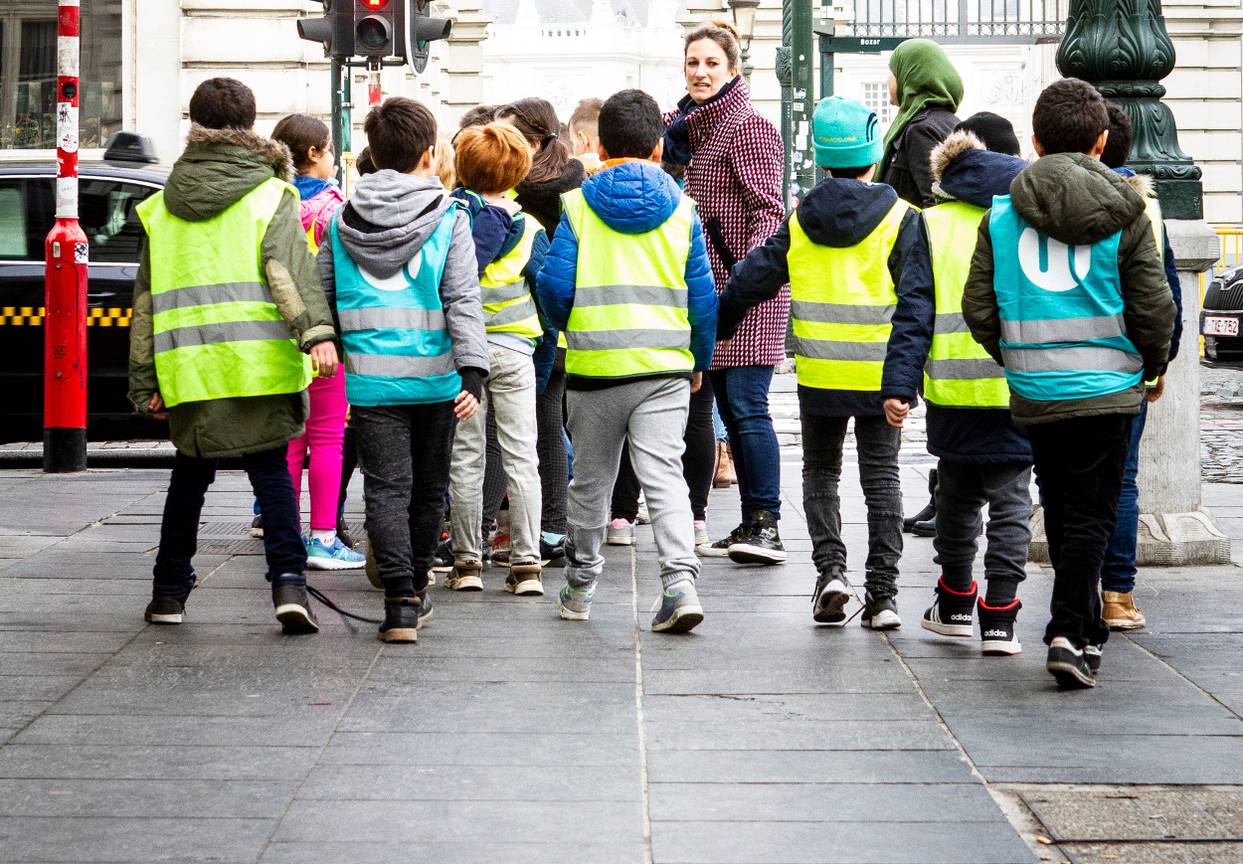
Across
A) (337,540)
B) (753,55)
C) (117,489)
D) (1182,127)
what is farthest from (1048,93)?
(1182,127)

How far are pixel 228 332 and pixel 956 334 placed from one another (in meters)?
2.22

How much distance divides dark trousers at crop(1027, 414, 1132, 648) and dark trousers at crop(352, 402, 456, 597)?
6.18 ft

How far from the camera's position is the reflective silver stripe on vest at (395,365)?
236 inches

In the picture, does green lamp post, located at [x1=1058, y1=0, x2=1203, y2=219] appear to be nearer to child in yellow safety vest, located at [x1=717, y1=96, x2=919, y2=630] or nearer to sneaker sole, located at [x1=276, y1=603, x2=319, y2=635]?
child in yellow safety vest, located at [x1=717, y1=96, x2=919, y2=630]

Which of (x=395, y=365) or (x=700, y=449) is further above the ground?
(x=395, y=365)

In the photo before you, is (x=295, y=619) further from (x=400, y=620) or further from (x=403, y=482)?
(x=403, y=482)

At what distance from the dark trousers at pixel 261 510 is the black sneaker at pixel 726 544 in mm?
2119

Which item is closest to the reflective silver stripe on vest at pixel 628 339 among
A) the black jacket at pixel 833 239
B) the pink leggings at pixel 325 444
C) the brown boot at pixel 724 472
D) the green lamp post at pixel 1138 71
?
the black jacket at pixel 833 239

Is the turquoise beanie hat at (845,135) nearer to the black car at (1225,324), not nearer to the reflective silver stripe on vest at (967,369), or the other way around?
the reflective silver stripe on vest at (967,369)

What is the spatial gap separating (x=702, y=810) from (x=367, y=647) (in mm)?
2006

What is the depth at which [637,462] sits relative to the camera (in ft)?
20.6

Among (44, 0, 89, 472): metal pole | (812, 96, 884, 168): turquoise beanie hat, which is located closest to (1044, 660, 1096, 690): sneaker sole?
(812, 96, 884, 168): turquoise beanie hat

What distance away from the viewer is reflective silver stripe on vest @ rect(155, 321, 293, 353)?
6.05 meters

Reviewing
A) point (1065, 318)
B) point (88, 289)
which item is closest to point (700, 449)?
point (1065, 318)
